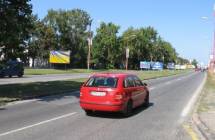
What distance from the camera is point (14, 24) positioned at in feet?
65.7

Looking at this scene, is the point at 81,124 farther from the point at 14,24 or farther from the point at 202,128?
the point at 14,24

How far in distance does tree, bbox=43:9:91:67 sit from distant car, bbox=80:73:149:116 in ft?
289

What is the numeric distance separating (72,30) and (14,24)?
9026 centimetres

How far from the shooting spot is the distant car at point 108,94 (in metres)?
14.7

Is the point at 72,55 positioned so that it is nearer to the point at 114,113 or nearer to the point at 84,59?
the point at 84,59

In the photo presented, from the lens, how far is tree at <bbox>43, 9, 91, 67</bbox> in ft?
348

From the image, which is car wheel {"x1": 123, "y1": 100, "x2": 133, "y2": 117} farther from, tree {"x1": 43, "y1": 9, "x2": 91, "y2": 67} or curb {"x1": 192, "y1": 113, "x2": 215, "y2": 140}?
tree {"x1": 43, "y1": 9, "x2": 91, "y2": 67}

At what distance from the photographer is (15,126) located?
Answer: 40.0ft

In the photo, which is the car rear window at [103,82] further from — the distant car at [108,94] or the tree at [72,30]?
the tree at [72,30]

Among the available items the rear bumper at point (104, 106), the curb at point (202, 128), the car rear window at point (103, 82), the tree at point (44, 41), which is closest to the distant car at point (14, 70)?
the car rear window at point (103, 82)

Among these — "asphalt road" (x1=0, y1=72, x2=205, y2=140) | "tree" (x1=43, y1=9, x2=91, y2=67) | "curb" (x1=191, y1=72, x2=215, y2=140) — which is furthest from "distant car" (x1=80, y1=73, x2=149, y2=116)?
"tree" (x1=43, y1=9, x2=91, y2=67)

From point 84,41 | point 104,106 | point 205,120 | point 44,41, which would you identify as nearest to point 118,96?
point 104,106

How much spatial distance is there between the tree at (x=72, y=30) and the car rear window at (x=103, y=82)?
8802 centimetres

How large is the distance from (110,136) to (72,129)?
4.45 ft
